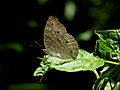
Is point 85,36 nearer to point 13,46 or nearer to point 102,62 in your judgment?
point 13,46

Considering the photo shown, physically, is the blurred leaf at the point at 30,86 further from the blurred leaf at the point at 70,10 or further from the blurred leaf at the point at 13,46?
the blurred leaf at the point at 70,10

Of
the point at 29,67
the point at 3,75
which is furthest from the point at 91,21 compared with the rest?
the point at 3,75

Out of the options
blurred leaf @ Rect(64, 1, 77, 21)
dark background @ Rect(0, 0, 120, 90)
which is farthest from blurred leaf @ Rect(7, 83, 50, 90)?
blurred leaf @ Rect(64, 1, 77, 21)

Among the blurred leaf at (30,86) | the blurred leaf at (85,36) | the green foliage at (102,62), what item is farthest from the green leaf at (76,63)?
the blurred leaf at (85,36)

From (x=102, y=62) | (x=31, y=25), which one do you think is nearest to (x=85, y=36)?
(x=31, y=25)

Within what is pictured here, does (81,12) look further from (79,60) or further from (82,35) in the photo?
(79,60)
